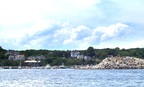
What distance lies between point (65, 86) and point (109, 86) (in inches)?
277

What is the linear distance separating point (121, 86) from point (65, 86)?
354 inches

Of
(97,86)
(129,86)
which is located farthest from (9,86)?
(129,86)

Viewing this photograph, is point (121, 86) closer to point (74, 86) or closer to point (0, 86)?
point (74, 86)

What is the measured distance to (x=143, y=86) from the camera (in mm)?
76562

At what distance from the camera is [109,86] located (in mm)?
77000

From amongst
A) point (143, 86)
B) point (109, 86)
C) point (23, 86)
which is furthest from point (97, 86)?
point (23, 86)

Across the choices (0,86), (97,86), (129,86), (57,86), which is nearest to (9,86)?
(0,86)

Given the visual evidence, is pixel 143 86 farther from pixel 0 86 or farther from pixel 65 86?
pixel 0 86

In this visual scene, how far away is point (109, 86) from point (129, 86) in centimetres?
320

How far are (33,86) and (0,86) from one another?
4969 millimetres

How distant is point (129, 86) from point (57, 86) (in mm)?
11487

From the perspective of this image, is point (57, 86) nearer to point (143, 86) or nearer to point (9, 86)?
point (9, 86)

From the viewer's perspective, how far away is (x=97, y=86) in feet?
254

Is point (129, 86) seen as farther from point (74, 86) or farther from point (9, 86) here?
point (9, 86)
